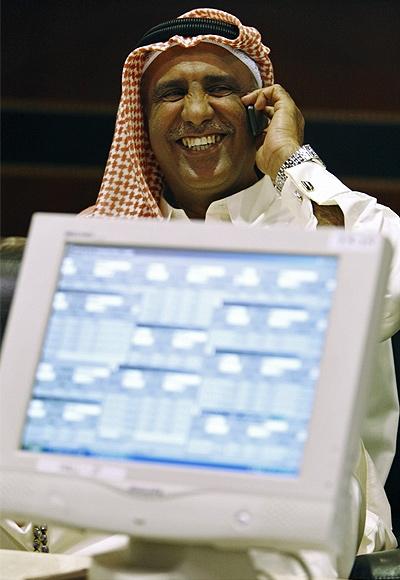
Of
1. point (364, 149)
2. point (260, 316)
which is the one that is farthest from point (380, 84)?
point (260, 316)

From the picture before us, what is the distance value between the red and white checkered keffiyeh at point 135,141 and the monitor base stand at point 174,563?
1360mm

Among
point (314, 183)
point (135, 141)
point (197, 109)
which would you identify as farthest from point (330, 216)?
point (135, 141)

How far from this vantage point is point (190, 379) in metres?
1.31

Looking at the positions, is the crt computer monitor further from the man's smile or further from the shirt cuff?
the man's smile

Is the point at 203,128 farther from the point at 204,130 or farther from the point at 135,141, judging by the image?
the point at 135,141

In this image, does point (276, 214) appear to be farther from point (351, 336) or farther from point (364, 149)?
point (364, 149)

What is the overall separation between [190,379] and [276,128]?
133cm

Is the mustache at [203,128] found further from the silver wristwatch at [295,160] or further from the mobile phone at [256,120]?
the silver wristwatch at [295,160]

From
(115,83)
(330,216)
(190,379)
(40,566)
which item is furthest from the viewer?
(115,83)

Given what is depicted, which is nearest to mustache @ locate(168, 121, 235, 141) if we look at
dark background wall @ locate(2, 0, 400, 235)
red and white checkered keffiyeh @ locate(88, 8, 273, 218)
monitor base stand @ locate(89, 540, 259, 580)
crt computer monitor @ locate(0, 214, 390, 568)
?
red and white checkered keffiyeh @ locate(88, 8, 273, 218)

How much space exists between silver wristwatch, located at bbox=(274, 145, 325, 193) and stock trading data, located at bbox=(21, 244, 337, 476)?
1118mm

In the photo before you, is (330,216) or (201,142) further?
(201,142)

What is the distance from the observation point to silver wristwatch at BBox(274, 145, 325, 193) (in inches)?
96.2

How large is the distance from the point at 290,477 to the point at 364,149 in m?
3.05
